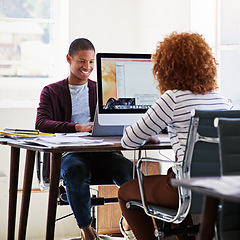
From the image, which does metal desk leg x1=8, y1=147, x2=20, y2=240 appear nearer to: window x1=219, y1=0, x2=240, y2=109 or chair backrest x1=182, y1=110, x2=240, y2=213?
chair backrest x1=182, y1=110, x2=240, y2=213

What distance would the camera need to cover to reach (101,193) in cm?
385

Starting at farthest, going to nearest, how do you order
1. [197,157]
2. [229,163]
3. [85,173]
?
[85,173] < [197,157] < [229,163]

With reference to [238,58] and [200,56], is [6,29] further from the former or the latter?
[200,56]

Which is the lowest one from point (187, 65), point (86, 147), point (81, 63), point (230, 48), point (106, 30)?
point (86, 147)

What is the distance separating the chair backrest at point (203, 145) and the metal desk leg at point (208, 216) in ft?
1.63

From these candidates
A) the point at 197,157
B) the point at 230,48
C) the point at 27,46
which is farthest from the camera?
the point at 27,46

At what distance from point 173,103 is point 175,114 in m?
0.05

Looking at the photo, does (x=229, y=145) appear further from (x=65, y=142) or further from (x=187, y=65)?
(x=65, y=142)

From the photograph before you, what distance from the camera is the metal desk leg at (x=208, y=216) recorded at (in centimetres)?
143

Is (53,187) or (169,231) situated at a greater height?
(53,187)

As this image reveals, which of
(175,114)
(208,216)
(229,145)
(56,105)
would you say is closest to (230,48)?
(56,105)

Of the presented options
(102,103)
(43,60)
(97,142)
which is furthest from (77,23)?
(97,142)

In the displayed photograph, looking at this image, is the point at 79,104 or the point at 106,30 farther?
the point at 106,30

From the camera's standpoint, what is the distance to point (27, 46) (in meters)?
4.45
